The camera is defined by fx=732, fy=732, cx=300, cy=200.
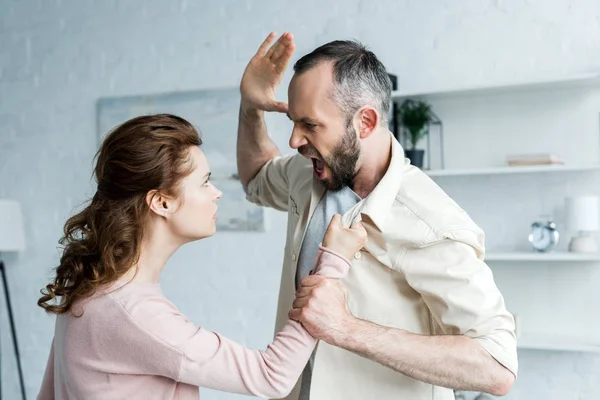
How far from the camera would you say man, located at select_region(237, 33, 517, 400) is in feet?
5.05

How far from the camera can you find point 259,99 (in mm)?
2082

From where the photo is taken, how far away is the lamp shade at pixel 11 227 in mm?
4348

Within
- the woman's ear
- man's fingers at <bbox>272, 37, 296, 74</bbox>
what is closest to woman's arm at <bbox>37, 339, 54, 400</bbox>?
the woman's ear

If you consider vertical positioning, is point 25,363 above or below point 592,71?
below

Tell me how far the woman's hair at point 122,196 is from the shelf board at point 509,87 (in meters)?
1.97

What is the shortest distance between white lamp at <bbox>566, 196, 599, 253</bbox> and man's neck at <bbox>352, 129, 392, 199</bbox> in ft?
5.46

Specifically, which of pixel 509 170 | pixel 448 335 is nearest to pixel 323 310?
pixel 448 335

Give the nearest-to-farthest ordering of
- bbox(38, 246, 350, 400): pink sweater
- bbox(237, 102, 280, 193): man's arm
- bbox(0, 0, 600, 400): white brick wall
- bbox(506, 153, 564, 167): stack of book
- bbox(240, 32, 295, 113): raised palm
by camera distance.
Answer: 1. bbox(38, 246, 350, 400): pink sweater
2. bbox(240, 32, 295, 113): raised palm
3. bbox(237, 102, 280, 193): man's arm
4. bbox(506, 153, 564, 167): stack of book
5. bbox(0, 0, 600, 400): white brick wall

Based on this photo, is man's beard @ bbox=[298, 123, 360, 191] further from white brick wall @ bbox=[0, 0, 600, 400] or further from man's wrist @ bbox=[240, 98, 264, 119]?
white brick wall @ bbox=[0, 0, 600, 400]

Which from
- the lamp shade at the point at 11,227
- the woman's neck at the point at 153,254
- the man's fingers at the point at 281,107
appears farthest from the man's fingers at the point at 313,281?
the lamp shade at the point at 11,227

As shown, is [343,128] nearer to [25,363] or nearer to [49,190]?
[49,190]

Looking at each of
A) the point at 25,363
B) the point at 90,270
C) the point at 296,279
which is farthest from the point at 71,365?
the point at 25,363

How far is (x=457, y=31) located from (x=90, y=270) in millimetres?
2503

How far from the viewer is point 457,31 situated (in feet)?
11.5
